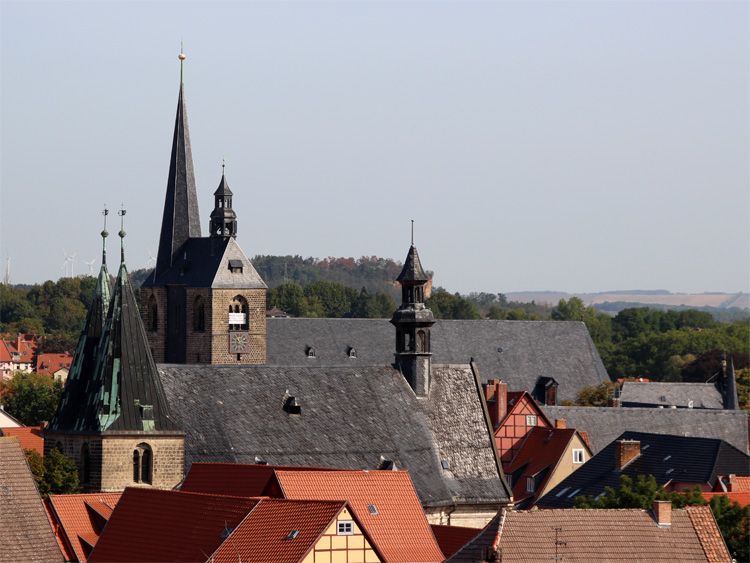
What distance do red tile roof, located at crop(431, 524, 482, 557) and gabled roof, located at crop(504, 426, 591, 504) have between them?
2155 cm

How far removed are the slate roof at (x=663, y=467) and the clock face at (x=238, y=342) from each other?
3457cm

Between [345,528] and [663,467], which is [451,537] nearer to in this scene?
[345,528]

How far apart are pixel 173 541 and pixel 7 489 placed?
16426 mm

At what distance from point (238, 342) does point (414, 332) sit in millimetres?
34399

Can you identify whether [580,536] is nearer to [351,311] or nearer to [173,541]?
[173,541]

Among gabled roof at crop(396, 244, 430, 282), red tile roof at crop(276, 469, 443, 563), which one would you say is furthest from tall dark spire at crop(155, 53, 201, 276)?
red tile roof at crop(276, 469, 443, 563)

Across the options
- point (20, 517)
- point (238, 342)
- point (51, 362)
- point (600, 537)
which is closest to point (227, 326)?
point (238, 342)

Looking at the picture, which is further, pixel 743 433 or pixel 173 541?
pixel 743 433

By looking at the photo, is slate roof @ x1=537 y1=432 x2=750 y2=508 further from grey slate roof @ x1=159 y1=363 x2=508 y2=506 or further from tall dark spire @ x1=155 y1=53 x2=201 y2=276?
tall dark spire @ x1=155 y1=53 x2=201 y2=276

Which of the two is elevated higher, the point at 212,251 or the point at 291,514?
the point at 212,251

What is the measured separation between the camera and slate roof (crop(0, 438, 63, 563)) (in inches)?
1270

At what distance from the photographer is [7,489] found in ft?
107

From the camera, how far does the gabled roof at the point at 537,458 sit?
78.2 m

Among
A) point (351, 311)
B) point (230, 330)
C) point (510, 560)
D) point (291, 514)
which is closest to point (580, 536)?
point (510, 560)
